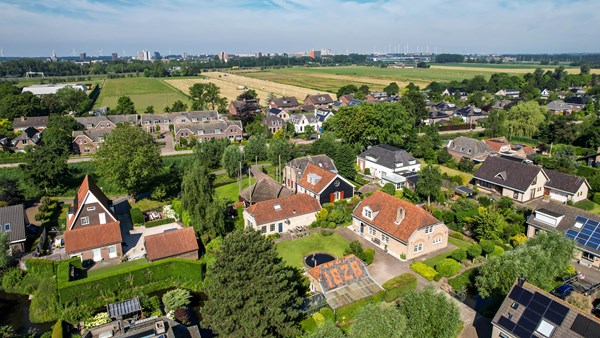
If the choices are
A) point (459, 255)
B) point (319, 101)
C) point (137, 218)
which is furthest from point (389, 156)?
point (319, 101)

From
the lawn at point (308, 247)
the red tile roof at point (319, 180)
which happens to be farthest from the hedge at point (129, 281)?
the red tile roof at point (319, 180)

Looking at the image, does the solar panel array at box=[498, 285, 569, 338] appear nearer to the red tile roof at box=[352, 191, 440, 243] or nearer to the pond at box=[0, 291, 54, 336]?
the red tile roof at box=[352, 191, 440, 243]

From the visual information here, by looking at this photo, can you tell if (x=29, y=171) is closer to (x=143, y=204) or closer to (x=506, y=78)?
(x=143, y=204)

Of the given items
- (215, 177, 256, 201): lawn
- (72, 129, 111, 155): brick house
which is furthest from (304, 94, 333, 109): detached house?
(215, 177, 256, 201): lawn

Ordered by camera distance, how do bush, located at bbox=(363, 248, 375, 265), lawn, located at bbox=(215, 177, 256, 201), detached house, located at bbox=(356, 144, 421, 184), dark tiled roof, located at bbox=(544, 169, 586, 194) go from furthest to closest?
1. detached house, located at bbox=(356, 144, 421, 184)
2. lawn, located at bbox=(215, 177, 256, 201)
3. dark tiled roof, located at bbox=(544, 169, 586, 194)
4. bush, located at bbox=(363, 248, 375, 265)

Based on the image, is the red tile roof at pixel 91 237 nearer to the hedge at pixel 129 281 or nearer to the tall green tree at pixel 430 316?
the hedge at pixel 129 281

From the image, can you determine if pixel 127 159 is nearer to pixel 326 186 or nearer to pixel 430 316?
pixel 326 186
